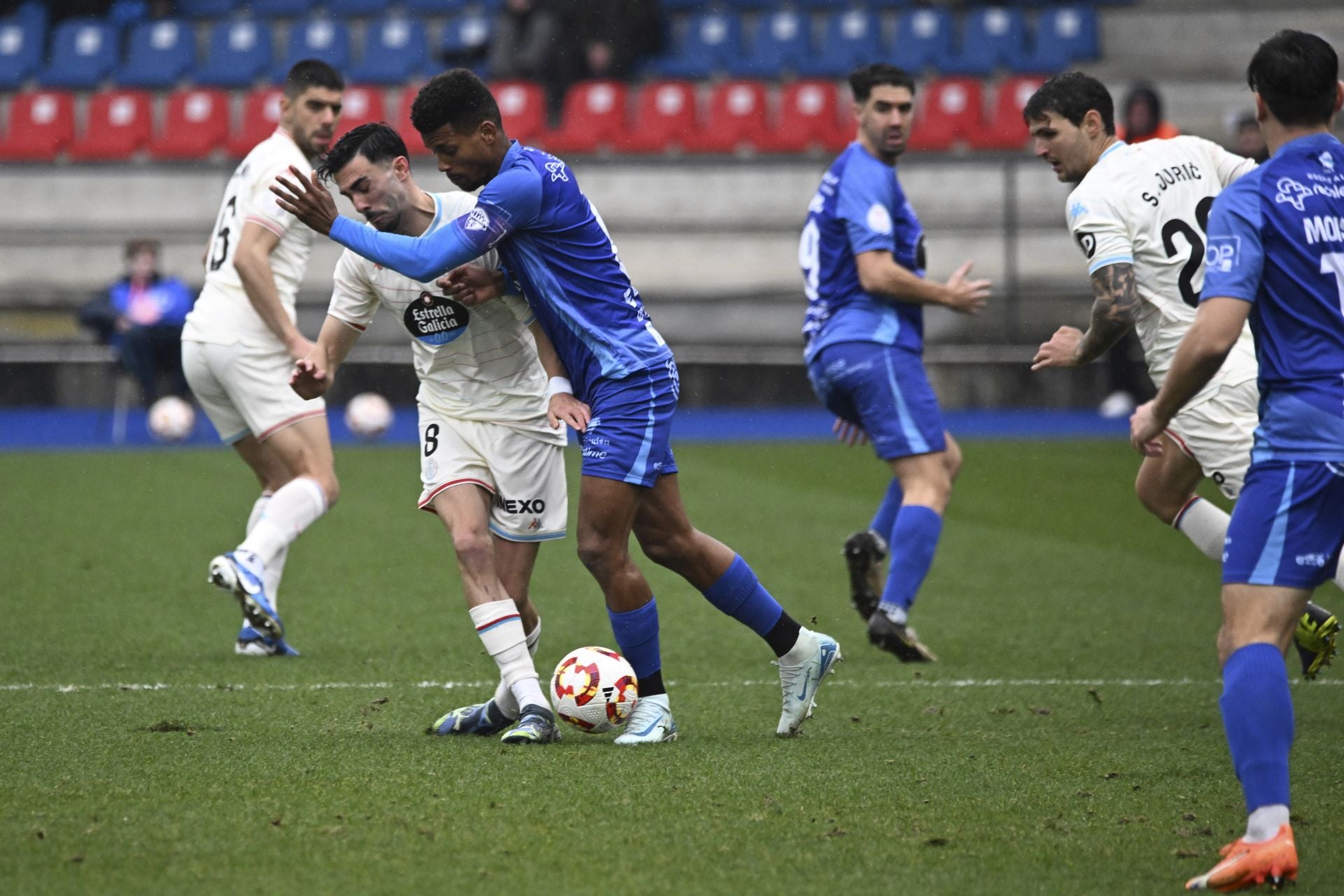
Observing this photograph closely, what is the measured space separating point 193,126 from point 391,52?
8.29 feet

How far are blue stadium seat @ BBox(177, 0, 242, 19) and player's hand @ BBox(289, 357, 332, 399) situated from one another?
17.5 meters

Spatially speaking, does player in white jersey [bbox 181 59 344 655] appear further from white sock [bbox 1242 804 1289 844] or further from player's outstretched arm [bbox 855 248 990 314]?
white sock [bbox 1242 804 1289 844]

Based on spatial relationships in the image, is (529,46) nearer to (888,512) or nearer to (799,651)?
(888,512)

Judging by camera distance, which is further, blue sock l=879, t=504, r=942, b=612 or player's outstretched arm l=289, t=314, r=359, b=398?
blue sock l=879, t=504, r=942, b=612

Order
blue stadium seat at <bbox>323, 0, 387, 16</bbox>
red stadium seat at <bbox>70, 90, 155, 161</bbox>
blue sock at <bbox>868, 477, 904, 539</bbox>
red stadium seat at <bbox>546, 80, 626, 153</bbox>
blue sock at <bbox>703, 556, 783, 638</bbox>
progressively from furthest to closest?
blue stadium seat at <bbox>323, 0, 387, 16</bbox> → red stadium seat at <bbox>70, 90, 155, 161</bbox> → red stadium seat at <bbox>546, 80, 626, 153</bbox> → blue sock at <bbox>868, 477, 904, 539</bbox> → blue sock at <bbox>703, 556, 783, 638</bbox>

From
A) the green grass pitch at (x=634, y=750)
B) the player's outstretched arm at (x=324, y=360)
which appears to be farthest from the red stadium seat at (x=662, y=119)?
the player's outstretched arm at (x=324, y=360)

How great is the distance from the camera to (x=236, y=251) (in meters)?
6.95

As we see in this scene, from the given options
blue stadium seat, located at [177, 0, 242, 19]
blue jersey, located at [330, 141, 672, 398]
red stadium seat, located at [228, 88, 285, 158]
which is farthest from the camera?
blue stadium seat, located at [177, 0, 242, 19]

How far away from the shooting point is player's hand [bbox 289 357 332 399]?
17.1 ft

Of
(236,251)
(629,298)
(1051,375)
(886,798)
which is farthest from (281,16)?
(886,798)

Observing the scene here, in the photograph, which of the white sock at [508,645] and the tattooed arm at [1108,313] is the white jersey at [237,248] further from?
the tattooed arm at [1108,313]

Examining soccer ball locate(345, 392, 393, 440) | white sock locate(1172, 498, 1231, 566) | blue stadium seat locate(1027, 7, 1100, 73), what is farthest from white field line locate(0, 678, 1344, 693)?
blue stadium seat locate(1027, 7, 1100, 73)

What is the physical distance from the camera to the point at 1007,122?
62.2 feet

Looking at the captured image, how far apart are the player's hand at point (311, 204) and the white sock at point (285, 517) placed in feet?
7.53
